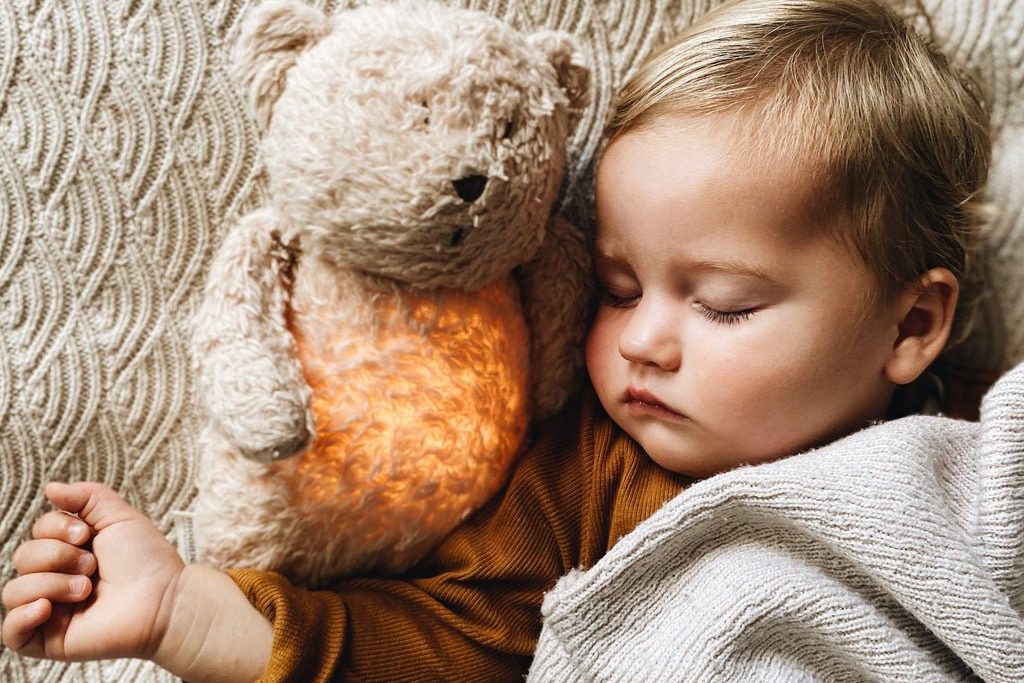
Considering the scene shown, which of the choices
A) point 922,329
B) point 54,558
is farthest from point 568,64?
point 54,558

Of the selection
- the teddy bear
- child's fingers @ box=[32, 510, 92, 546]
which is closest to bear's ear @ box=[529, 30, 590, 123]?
the teddy bear

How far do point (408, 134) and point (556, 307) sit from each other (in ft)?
0.87

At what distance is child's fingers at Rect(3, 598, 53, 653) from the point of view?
768 mm

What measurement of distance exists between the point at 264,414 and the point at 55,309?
1.17 feet

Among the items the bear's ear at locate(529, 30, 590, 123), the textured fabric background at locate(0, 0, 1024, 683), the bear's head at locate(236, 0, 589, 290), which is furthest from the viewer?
the textured fabric background at locate(0, 0, 1024, 683)

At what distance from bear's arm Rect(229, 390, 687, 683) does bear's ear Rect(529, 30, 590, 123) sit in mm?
334

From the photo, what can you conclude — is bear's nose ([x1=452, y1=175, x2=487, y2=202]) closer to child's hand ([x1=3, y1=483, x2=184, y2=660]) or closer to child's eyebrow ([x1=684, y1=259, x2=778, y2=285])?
child's eyebrow ([x1=684, y1=259, x2=778, y2=285])

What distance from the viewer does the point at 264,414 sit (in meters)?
0.70

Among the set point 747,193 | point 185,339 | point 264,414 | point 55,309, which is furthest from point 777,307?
point 55,309

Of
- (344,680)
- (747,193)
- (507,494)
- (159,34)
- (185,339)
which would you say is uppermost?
(159,34)

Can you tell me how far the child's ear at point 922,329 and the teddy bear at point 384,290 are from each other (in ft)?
1.05

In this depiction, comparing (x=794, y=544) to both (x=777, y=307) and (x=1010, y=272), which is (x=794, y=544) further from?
(x=1010, y=272)

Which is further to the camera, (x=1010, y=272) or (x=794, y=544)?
(x=1010, y=272)

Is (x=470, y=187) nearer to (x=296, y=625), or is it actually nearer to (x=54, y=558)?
(x=296, y=625)
